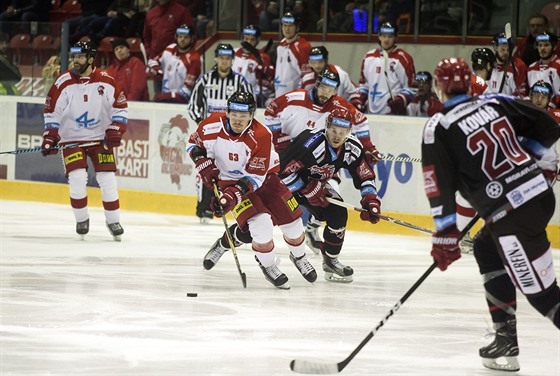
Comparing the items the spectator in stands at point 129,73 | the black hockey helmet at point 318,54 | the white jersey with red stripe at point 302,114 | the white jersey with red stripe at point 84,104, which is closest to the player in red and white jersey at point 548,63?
the black hockey helmet at point 318,54

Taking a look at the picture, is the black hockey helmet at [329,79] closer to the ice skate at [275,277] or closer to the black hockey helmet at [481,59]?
the black hockey helmet at [481,59]

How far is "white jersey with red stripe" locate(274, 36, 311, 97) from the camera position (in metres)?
10.8

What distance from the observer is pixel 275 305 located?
6430 millimetres

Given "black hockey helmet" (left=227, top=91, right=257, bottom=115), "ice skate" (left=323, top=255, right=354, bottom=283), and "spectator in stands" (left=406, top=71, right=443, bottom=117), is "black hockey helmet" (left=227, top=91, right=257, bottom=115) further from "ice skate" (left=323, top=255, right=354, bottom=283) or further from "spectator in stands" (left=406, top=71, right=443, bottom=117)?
"spectator in stands" (left=406, top=71, right=443, bottom=117)

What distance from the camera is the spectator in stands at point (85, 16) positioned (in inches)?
515

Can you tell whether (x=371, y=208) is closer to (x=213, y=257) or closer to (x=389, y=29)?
(x=213, y=257)

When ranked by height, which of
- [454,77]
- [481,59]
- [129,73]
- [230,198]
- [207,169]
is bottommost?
[230,198]

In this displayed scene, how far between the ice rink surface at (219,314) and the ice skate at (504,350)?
6 cm

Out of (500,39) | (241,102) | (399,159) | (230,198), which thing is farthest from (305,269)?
(500,39)

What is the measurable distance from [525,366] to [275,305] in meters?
1.74

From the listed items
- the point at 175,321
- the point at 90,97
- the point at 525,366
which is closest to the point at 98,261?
the point at 90,97

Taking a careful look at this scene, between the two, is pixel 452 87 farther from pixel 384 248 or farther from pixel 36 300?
pixel 384 248

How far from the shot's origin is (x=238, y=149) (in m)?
7.08

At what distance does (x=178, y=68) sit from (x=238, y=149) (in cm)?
446
